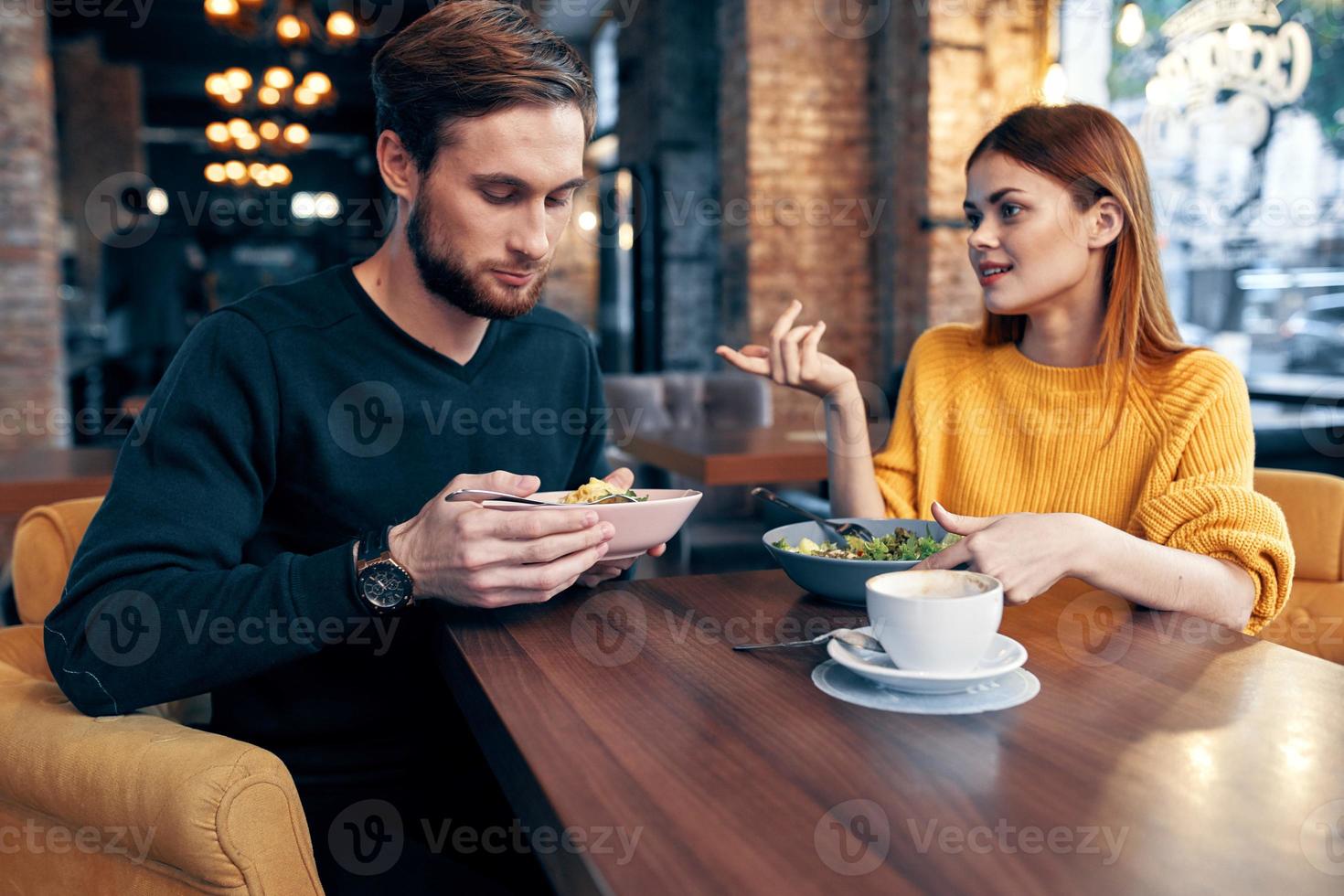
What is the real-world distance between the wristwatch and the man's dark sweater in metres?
0.02

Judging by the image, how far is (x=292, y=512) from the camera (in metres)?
1.43

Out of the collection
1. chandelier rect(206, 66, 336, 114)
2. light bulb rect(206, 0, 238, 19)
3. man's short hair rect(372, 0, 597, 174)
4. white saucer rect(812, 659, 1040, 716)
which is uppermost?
chandelier rect(206, 66, 336, 114)

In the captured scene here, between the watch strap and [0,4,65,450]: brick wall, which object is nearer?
the watch strap

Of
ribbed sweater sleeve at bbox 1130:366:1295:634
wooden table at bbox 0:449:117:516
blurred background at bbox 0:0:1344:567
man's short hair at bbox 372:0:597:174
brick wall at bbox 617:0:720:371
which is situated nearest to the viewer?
ribbed sweater sleeve at bbox 1130:366:1295:634

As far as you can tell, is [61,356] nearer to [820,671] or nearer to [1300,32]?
[820,671]

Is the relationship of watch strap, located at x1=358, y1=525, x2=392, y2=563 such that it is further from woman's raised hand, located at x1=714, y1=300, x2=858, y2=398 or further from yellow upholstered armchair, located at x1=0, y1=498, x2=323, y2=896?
woman's raised hand, located at x1=714, y1=300, x2=858, y2=398

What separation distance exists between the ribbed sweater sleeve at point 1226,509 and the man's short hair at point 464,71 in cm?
97

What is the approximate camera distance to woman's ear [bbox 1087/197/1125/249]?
1665 millimetres

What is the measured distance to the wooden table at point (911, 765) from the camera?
0.60 metres

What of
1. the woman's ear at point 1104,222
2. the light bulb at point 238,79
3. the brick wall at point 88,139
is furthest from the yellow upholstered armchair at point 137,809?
the brick wall at point 88,139

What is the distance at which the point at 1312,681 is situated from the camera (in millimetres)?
904

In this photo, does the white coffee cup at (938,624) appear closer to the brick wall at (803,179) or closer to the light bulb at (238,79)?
the brick wall at (803,179)

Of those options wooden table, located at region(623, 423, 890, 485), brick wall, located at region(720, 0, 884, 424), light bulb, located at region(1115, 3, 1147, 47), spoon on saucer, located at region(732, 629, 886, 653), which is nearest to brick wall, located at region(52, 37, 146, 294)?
brick wall, located at region(720, 0, 884, 424)

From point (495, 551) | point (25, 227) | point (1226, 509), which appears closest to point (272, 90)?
point (25, 227)
